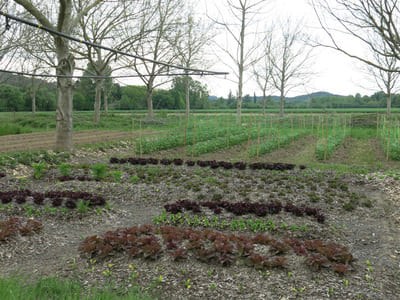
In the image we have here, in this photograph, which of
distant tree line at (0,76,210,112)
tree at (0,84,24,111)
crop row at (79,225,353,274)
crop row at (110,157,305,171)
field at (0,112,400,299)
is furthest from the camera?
distant tree line at (0,76,210,112)

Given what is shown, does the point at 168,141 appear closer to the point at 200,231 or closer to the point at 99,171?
the point at 99,171

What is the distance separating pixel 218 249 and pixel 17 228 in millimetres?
2708

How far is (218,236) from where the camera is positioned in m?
4.81

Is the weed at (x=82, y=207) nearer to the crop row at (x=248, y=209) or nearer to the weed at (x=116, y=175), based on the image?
the crop row at (x=248, y=209)

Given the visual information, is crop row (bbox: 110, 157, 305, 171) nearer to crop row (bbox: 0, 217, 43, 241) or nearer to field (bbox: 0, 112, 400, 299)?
field (bbox: 0, 112, 400, 299)

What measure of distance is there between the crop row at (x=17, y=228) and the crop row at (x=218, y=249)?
111cm

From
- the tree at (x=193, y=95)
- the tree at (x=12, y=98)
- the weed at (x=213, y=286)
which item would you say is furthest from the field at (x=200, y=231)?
the tree at (x=193, y=95)

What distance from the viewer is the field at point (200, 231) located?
13.1 feet

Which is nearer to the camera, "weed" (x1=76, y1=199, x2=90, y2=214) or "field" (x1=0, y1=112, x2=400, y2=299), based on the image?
"field" (x1=0, y1=112, x2=400, y2=299)

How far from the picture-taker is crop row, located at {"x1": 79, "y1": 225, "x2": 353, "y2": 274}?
14.1 ft

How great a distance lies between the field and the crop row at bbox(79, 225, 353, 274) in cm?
1

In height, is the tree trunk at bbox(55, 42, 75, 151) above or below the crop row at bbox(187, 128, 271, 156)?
above

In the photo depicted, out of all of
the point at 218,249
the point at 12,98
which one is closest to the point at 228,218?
the point at 218,249

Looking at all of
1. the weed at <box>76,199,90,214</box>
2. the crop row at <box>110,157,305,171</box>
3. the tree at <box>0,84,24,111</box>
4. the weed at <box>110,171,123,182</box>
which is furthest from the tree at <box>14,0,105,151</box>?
the tree at <box>0,84,24,111</box>
